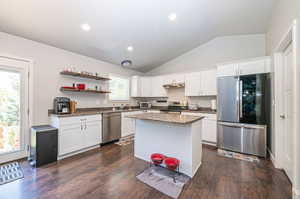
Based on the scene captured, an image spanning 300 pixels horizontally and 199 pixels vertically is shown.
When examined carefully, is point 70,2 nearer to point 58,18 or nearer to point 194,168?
point 58,18

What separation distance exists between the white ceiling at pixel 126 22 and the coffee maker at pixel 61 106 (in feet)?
4.39

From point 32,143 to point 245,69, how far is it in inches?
197

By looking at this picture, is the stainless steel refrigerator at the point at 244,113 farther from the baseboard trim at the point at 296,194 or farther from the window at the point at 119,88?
the window at the point at 119,88

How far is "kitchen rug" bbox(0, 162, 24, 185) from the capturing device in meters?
2.11

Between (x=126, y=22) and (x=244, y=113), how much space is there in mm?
3413

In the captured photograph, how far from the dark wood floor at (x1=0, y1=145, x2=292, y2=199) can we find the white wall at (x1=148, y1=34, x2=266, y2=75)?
9.59 feet

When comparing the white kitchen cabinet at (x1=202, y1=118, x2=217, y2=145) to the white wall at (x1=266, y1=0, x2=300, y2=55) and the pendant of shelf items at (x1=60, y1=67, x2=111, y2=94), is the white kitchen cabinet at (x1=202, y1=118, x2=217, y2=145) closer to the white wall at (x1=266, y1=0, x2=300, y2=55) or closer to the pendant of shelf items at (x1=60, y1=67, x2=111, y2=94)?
the white wall at (x1=266, y1=0, x2=300, y2=55)

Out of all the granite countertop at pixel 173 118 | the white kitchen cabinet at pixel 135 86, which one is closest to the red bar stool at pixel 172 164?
the granite countertop at pixel 173 118

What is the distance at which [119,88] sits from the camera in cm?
507

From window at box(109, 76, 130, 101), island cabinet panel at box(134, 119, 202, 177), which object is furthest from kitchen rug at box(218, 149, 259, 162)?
window at box(109, 76, 130, 101)

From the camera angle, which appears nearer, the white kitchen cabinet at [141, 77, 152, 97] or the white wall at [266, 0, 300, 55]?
the white wall at [266, 0, 300, 55]

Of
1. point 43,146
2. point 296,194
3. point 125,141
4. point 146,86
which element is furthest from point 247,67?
point 43,146

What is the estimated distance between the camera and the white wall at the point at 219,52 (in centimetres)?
384

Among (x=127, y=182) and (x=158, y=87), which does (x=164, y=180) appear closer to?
(x=127, y=182)
